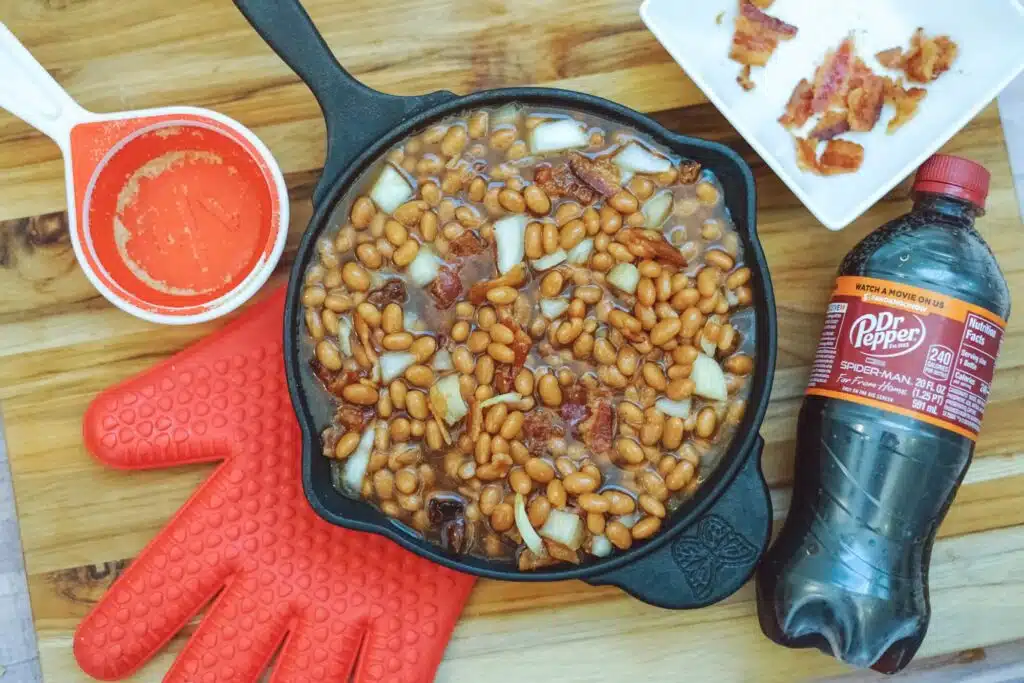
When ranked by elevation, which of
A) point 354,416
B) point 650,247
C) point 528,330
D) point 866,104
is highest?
point 866,104

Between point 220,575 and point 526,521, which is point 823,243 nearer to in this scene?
point 526,521

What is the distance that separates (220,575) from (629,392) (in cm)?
67

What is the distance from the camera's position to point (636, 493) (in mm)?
1171

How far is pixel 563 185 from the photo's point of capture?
119 cm

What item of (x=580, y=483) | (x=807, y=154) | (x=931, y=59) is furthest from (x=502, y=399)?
(x=931, y=59)

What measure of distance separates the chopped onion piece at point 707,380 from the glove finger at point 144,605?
75 cm

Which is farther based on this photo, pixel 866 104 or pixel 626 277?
pixel 866 104

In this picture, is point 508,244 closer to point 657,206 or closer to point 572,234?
point 572,234

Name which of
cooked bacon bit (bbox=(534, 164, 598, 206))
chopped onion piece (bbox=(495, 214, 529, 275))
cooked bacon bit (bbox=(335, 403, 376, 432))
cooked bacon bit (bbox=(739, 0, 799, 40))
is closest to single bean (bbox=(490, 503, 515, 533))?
cooked bacon bit (bbox=(335, 403, 376, 432))

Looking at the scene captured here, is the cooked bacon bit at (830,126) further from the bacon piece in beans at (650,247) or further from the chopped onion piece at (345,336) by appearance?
the chopped onion piece at (345,336)

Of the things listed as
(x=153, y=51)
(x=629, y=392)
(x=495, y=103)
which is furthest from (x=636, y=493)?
(x=153, y=51)

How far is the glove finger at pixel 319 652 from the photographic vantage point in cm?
Result: 129

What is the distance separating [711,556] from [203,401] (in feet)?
2.51

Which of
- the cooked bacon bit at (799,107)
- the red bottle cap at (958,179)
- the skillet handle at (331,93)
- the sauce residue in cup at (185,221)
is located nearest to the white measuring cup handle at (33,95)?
the sauce residue in cup at (185,221)
